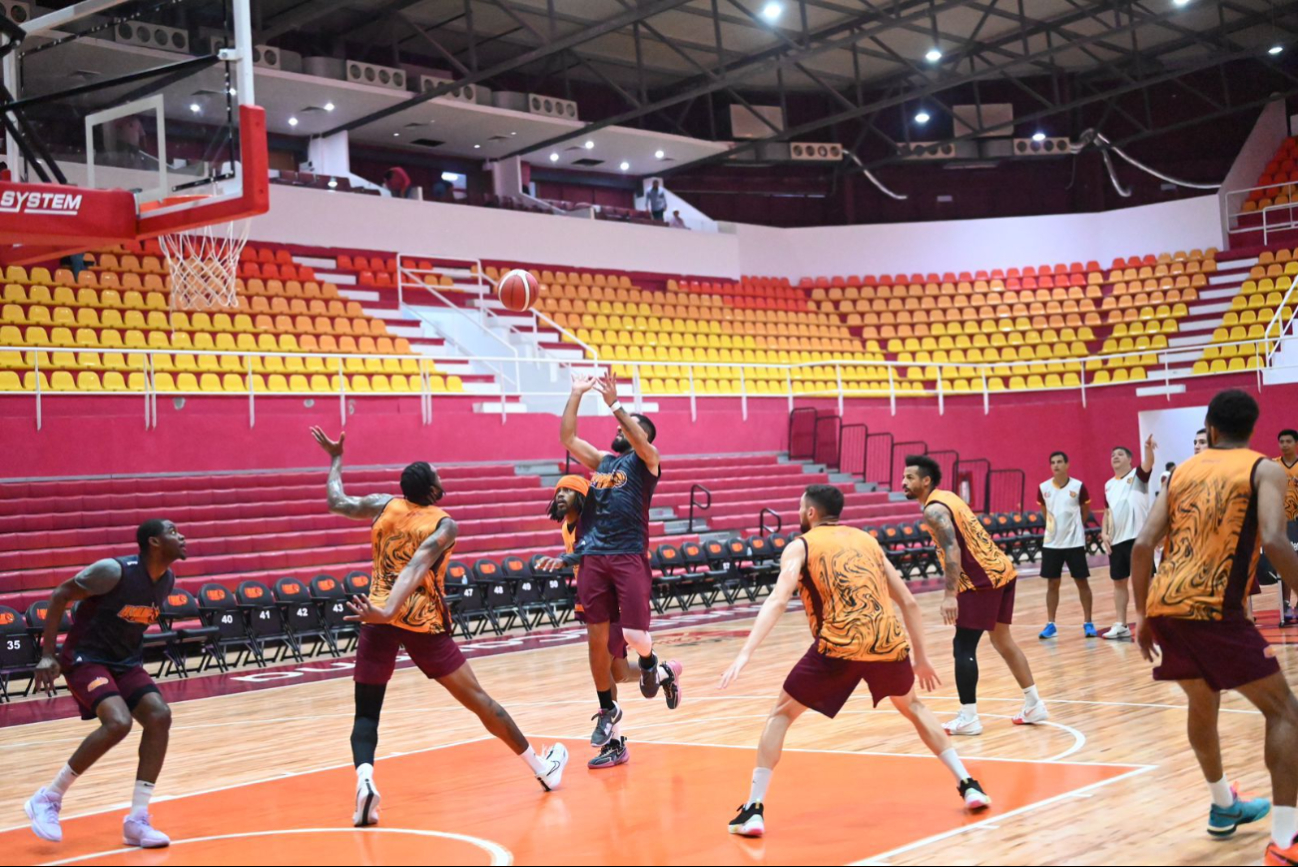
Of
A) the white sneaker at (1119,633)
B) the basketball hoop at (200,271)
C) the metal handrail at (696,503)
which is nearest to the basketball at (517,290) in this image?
the basketball hoop at (200,271)

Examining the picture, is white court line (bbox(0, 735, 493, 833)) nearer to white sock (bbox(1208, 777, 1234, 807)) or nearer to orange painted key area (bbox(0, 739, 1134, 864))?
orange painted key area (bbox(0, 739, 1134, 864))

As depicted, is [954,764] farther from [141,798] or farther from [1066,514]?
[1066,514]

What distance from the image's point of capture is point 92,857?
583 centimetres

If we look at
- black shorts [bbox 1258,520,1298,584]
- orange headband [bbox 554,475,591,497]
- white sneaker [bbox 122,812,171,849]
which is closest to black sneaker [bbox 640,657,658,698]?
orange headband [bbox 554,475,591,497]

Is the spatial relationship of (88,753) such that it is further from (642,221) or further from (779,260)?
(779,260)

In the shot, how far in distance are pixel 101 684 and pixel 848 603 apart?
3502mm

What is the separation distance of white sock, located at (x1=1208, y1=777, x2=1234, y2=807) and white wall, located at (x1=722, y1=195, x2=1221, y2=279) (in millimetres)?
25611

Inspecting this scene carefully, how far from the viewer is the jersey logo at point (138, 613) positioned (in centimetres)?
627

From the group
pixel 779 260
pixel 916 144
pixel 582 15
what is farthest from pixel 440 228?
pixel 916 144

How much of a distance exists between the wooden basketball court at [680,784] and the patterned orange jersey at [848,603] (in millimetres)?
757

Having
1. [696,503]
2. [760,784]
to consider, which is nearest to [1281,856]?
[760,784]

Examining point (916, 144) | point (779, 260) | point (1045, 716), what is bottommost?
point (1045, 716)

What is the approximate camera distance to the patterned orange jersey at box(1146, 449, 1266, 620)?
16.8 ft

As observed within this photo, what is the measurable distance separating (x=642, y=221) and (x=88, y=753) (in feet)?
76.5
